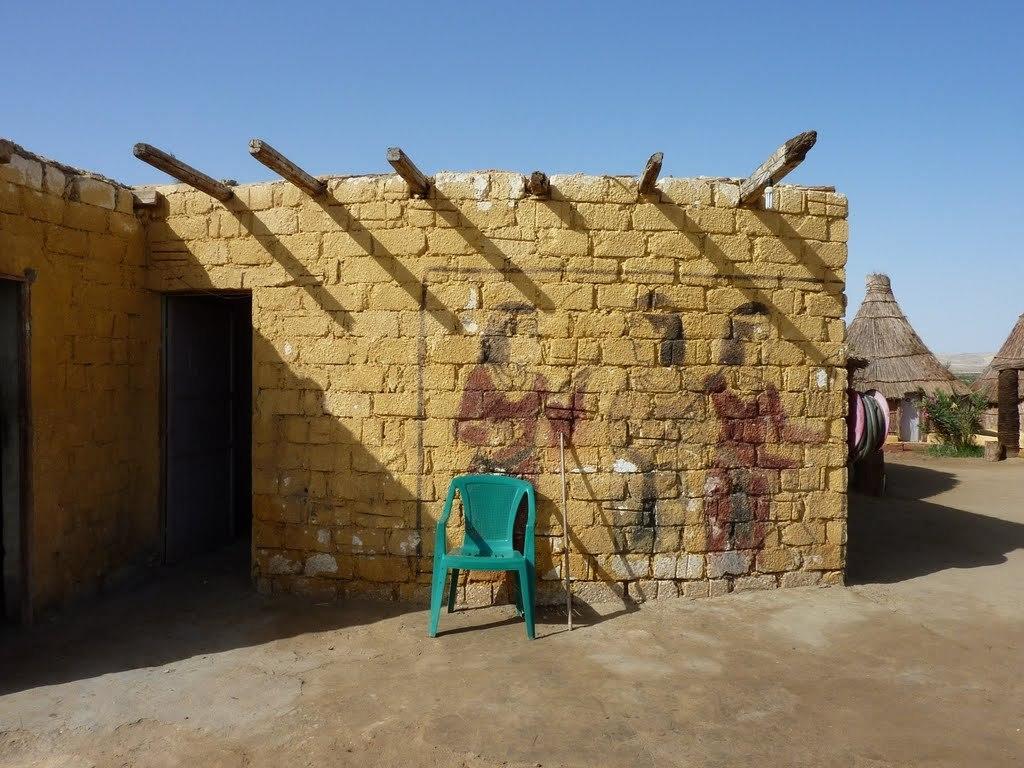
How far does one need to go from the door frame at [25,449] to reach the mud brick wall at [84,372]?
0.10ft

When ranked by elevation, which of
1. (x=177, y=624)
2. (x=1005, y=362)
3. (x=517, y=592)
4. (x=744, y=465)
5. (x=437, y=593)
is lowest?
(x=177, y=624)

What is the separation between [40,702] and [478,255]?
358 cm

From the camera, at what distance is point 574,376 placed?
488cm

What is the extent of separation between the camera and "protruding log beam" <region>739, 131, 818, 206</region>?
397 centimetres

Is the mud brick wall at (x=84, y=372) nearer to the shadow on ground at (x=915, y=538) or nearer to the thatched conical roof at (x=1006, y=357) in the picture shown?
the shadow on ground at (x=915, y=538)

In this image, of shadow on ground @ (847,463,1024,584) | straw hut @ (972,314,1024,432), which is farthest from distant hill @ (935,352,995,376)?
shadow on ground @ (847,463,1024,584)

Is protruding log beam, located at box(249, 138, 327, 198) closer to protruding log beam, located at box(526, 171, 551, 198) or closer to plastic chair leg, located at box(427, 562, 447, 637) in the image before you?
protruding log beam, located at box(526, 171, 551, 198)

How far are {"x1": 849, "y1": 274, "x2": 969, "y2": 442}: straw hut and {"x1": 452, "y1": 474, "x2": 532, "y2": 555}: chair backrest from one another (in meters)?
13.6

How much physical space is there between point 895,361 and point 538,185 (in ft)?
48.6

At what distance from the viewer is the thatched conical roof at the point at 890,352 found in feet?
53.2

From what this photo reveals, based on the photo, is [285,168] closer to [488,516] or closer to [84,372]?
[84,372]

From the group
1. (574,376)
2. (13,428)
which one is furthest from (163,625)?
(574,376)

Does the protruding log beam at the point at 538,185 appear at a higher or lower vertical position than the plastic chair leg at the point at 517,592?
higher

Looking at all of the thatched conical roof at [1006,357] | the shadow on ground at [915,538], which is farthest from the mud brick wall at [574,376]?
the thatched conical roof at [1006,357]
